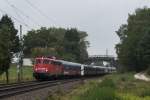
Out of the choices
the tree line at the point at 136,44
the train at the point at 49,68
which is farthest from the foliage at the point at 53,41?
the train at the point at 49,68

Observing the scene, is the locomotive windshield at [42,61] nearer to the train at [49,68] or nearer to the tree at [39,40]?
the train at [49,68]

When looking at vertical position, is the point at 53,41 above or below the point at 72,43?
above

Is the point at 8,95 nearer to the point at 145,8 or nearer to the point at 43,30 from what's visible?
the point at 145,8

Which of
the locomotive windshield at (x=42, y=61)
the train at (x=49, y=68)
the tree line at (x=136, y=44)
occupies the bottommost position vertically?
the train at (x=49, y=68)

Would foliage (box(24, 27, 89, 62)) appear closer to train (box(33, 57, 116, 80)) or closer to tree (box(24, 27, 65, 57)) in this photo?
tree (box(24, 27, 65, 57))

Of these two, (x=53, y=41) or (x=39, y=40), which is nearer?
(x=39, y=40)

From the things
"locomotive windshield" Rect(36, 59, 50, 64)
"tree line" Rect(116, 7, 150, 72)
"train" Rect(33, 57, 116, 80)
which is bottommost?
"train" Rect(33, 57, 116, 80)

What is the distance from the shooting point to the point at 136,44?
104 m

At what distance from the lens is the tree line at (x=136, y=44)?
9319 centimetres

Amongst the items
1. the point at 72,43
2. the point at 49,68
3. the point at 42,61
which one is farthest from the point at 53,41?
the point at 49,68

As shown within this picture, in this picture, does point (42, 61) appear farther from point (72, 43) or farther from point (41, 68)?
point (72, 43)

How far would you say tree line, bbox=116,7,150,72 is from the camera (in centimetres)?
9319

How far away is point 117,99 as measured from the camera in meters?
23.0

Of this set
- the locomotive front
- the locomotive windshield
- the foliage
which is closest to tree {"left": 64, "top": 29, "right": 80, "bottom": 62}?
the foliage
